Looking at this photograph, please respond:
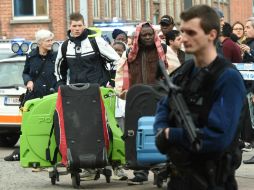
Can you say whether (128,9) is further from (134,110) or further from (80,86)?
(134,110)

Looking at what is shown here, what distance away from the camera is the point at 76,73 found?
11.5m

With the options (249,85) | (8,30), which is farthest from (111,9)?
(249,85)

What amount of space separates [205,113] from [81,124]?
5.56 meters

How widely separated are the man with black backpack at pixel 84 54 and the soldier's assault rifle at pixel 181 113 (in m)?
5.97

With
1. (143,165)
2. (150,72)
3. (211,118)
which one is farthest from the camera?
(150,72)

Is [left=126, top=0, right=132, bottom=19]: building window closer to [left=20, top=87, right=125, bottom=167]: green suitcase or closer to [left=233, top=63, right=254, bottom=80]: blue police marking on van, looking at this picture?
[left=233, top=63, right=254, bottom=80]: blue police marking on van

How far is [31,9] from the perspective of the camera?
121 feet

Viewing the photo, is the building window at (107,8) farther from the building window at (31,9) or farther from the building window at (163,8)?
the building window at (163,8)

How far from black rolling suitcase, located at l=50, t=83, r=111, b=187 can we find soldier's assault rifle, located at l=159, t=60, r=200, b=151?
17.7 ft

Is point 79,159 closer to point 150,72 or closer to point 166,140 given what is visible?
point 150,72

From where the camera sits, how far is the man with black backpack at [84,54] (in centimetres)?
1141

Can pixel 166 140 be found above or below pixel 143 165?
above

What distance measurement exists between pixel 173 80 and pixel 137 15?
126 ft

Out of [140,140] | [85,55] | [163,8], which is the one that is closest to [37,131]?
[85,55]
